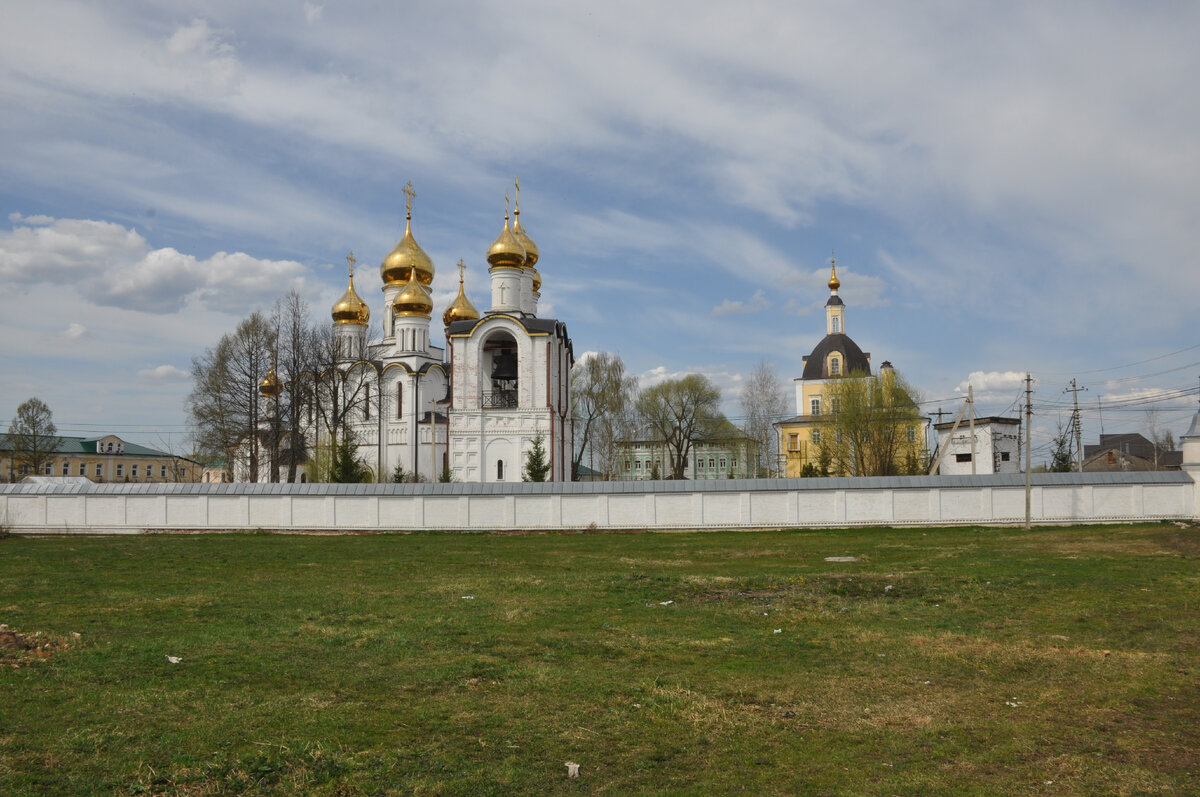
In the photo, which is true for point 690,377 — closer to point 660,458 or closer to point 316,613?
point 660,458

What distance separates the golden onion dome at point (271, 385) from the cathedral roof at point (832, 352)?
115ft

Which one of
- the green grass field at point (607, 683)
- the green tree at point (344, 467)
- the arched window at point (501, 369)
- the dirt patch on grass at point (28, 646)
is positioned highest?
the arched window at point (501, 369)

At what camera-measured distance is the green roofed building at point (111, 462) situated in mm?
78500

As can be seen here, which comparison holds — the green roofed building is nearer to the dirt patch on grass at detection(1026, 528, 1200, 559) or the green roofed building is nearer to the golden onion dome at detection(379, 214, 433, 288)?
the golden onion dome at detection(379, 214, 433, 288)

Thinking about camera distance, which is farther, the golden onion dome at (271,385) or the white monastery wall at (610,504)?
the golden onion dome at (271,385)

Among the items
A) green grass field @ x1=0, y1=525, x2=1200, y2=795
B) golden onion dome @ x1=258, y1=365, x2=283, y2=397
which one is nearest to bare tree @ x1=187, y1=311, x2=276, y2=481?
golden onion dome @ x1=258, y1=365, x2=283, y2=397

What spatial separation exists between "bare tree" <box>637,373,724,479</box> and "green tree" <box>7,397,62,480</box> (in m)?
45.2

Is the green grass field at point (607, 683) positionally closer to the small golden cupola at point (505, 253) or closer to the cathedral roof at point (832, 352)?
the small golden cupola at point (505, 253)

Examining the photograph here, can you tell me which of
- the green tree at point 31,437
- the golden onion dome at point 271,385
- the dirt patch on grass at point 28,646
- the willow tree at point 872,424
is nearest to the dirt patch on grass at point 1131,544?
the dirt patch on grass at point 28,646

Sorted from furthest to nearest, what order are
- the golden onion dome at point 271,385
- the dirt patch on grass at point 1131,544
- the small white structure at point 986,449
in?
the small white structure at point 986,449, the golden onion dome at point 271,385, the dirt patch on grass at point 1131,544

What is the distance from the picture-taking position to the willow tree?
141ft

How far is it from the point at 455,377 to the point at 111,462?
55274 millimetres

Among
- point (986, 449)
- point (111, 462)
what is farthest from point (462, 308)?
point (111, 462)

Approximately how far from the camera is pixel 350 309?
51750mm
